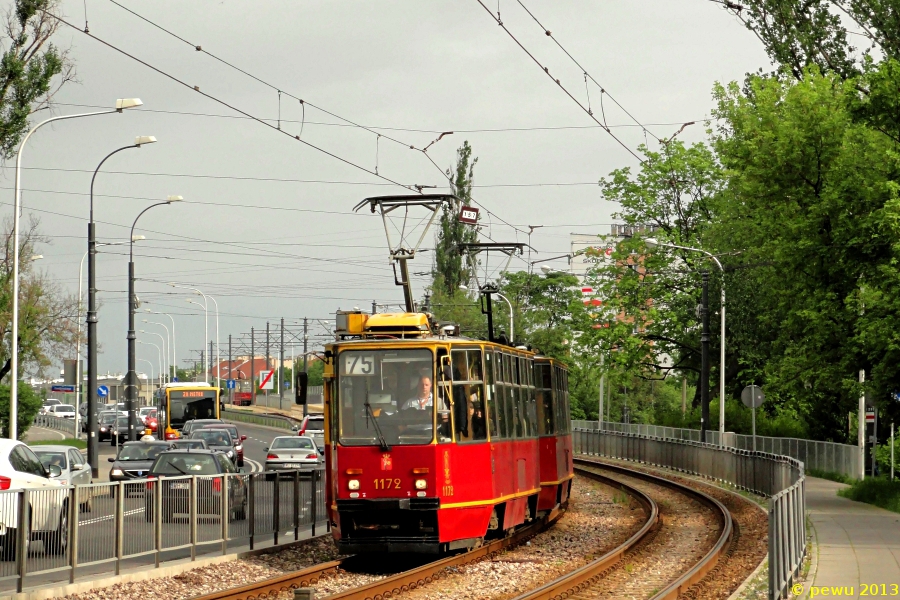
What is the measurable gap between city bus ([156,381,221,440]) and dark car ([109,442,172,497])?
28720 millimetres

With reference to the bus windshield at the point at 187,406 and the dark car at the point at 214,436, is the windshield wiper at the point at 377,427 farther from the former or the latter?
the bus windshield at the point at 187,406

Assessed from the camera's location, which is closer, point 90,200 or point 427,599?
point 427,599

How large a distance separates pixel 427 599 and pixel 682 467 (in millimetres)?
30539

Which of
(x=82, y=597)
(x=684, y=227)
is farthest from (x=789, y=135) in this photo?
(x=684, y=227)

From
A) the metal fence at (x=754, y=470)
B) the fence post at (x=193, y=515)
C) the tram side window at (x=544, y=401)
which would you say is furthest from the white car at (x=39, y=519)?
the tram side window at (x=544, y=401)

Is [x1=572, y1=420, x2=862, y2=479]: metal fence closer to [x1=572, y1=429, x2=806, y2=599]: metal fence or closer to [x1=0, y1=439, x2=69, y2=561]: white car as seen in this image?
[x1=572, y1=429, x2=806, y2=599]: metal fence

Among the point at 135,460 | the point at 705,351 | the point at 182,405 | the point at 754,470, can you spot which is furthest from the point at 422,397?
the point at 182,405

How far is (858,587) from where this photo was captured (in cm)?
1356

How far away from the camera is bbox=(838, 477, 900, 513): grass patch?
26672 millimetres

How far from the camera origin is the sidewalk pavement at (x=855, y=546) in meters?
14.0

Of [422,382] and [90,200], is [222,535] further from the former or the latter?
[90,200]

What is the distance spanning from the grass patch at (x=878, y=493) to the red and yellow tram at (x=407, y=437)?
11958 mm

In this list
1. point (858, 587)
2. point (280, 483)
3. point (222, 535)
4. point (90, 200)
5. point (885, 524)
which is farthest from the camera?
point (90, 200)

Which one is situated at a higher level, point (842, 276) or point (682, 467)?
point (842, 276)
